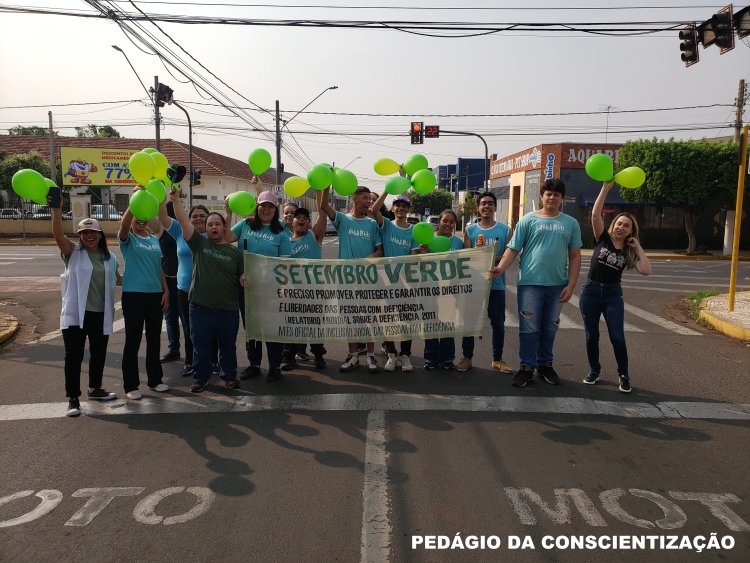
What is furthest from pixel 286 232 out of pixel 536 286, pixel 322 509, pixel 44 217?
pixel 44 217

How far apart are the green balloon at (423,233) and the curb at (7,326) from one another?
19.6 ft

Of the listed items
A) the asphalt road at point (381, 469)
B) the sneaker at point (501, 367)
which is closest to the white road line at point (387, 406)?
the asphalt road at point (381, 469)

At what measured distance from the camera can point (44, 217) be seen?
32.7 m

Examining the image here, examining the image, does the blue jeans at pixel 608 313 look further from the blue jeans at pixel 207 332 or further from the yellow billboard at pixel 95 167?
the yellow billboard at pixel 95 167

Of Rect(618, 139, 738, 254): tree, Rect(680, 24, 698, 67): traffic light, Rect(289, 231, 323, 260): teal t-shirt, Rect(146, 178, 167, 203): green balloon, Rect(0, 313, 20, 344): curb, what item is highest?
Rect(680, 24, 698, 67): traffic light

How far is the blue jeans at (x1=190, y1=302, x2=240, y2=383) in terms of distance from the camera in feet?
16.9

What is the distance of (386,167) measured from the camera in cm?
586

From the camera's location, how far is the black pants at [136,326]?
5008 millimetres

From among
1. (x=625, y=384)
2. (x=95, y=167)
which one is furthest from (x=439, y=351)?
(x=95, y=167)

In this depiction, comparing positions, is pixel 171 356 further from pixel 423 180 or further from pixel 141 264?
pixel 423 180

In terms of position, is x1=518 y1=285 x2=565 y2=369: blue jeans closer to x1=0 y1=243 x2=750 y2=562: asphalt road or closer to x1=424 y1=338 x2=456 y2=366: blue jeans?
x1=0 y1=243 x2=750 y2=562: asphalt road

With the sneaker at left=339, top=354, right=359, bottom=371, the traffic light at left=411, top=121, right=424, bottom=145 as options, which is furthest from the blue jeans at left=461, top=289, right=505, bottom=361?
the traffic light at left=411, top=121, right=424, bottom=145

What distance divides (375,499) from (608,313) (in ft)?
10.5

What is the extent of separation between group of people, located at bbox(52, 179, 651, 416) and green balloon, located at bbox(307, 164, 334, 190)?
247 millimetres
